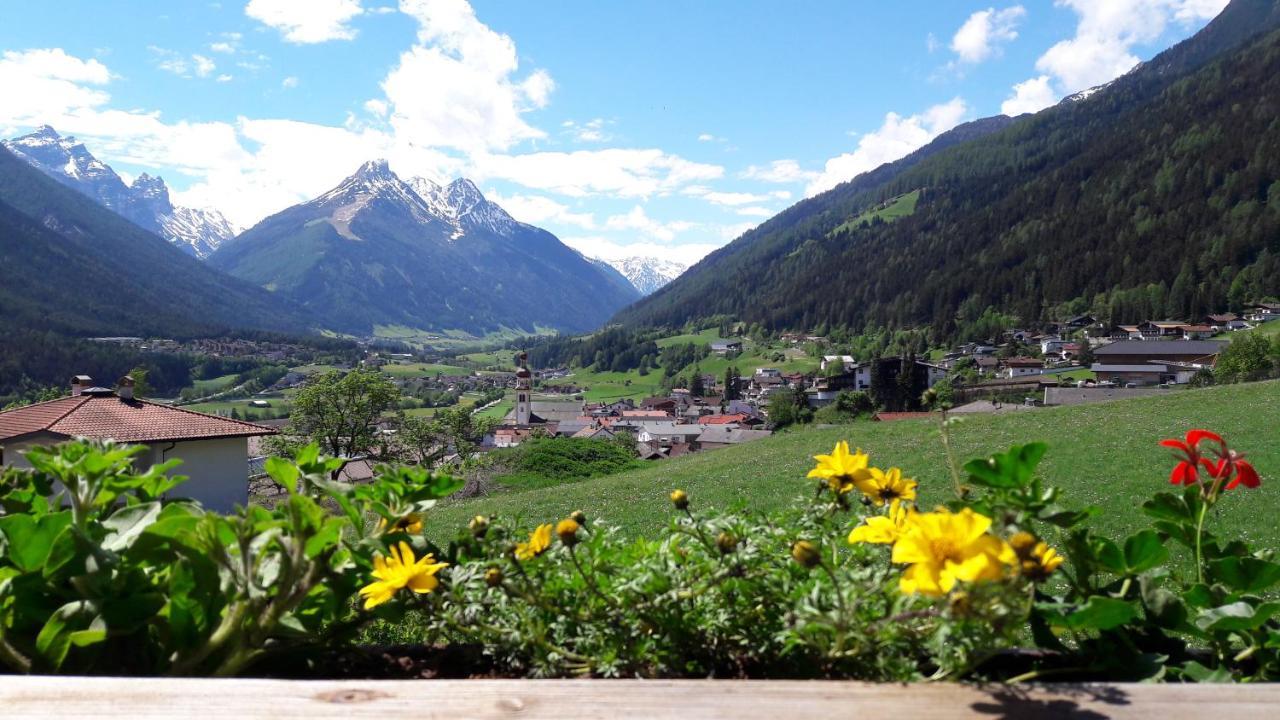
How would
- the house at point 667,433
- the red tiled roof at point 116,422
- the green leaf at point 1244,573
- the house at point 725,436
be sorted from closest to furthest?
the green leaf at point 1244,573 → the red tiled roof at point 116,422 → the house at point 725,436 → the house at point 667,433

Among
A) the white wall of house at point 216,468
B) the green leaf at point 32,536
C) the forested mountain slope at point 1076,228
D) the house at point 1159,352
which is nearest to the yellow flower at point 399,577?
the green leaf at point 32,536

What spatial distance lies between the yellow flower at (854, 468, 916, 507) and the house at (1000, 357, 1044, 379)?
7842 cm

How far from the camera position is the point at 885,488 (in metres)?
1.41

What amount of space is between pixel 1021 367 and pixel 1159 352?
11.7 m

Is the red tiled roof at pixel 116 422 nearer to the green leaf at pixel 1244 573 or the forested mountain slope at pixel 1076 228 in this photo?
the green leaf at pixel 1244 573

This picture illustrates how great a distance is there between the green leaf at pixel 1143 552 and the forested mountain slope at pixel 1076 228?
4173 inches

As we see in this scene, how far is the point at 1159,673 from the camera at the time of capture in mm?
1135

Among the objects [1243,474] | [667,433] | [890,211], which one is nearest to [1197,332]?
[667,433]

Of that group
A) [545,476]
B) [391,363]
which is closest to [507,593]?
[545,476]

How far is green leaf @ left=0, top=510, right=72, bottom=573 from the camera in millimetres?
1126

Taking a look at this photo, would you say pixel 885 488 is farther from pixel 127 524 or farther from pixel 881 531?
pixel 127 524

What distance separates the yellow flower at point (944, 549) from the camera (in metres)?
Answer: 0.83

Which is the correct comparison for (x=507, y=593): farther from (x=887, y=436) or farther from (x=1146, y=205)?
(x=1146, y=205)

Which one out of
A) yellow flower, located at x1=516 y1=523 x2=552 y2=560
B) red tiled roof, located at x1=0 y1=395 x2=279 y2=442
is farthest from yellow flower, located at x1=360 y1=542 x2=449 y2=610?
red tiled roof, located at x1=0 y1=395 x2=279 y2=442
